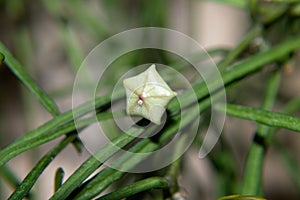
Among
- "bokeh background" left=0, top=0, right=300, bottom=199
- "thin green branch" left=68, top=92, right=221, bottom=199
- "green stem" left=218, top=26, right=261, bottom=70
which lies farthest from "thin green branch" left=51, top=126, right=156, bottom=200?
"bokeh background" left=0, top=0, right=300, bottom=199

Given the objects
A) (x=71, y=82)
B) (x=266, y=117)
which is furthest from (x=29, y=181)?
(x=71, y=82)

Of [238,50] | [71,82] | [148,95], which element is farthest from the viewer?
[71,82]

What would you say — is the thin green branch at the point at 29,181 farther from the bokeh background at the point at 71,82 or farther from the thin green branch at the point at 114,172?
the bokeh background at the point at 71,82

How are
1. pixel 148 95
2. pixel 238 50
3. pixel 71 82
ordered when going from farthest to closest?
pixel 71 82 < pixel 238 50 < pixel 148 95

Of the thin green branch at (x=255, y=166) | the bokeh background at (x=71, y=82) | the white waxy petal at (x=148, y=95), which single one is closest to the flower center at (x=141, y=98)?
the white waxy petal at (x=148, y=95)

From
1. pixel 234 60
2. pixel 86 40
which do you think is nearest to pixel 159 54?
pixel 234 60

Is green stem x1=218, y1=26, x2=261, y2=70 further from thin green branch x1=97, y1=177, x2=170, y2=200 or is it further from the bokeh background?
the bokeh background

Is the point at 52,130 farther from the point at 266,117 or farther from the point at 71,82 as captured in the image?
the point at 71,82

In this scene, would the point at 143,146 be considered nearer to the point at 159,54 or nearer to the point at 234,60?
the point at 234,60
